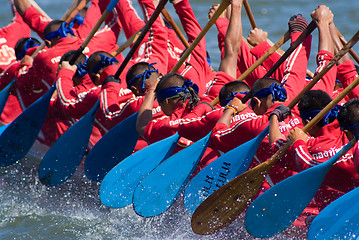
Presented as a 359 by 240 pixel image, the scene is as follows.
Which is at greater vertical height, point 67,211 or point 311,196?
point 311,196

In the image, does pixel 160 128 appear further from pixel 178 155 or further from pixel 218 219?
pixel 218 219

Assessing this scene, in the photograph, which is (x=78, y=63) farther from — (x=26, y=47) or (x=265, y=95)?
(x=265, y=95)

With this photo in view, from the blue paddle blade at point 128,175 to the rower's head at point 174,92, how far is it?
1.03ft

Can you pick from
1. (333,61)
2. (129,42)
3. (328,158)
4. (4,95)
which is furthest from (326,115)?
(4,95)

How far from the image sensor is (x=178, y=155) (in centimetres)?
414

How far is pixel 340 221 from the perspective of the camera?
3287 millimetres

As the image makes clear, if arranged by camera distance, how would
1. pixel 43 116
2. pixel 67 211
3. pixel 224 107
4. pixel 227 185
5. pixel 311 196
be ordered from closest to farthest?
pixel 311 196 → pixel 227 185 → pixel 224 107 → pixel 67 211 → pixel 43 116

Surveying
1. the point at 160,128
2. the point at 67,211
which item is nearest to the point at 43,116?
the point at 67,211

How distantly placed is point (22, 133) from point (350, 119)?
3.24 m

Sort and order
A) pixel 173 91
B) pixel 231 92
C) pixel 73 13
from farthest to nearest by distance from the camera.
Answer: pixel 73 13 < pixel 231 92 < pixel 173 91

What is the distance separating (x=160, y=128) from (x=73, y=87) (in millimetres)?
1239

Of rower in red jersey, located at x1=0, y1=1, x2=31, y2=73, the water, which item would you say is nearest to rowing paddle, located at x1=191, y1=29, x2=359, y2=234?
the water

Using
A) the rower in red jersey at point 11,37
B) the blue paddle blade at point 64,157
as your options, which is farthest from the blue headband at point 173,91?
the rower in red jersey at point 11,37

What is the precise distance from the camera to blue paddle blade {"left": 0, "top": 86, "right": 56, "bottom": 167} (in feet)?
18.2
